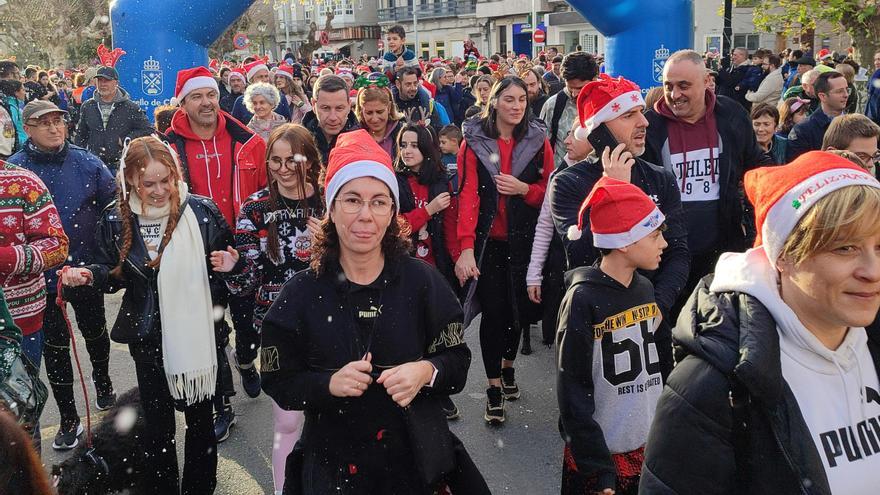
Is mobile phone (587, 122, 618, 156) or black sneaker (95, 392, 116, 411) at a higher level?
mobile phone (587, 122, 618, 156)

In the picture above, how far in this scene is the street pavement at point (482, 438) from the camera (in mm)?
3908

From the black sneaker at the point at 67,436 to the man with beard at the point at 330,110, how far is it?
2315mm

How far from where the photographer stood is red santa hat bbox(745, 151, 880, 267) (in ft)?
5.26

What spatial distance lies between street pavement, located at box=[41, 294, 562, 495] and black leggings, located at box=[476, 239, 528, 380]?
0.35 metres

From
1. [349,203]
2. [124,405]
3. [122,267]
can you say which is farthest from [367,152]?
[124,405]

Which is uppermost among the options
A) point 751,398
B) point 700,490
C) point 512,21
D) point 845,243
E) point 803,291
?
point 512,21

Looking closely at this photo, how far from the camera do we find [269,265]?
3.80m

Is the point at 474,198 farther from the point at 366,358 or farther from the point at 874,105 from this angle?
the point at 874,105

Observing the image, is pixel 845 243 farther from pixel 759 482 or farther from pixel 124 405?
pixel 124 405

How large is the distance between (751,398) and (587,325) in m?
1.24

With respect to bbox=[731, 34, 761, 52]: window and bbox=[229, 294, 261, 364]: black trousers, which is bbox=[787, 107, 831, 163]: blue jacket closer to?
bbox=[229, 294, 261, 364]: black trousers

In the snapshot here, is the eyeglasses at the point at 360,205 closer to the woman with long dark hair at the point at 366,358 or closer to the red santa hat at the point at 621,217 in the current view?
the woman with long dark hair at the point at 366,358

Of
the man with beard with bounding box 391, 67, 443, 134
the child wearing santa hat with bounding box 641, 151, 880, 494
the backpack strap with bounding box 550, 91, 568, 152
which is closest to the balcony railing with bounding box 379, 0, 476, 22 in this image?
the man with beard with bounding box 391, 67, 443, 134

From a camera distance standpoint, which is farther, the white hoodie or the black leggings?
the black leggings
